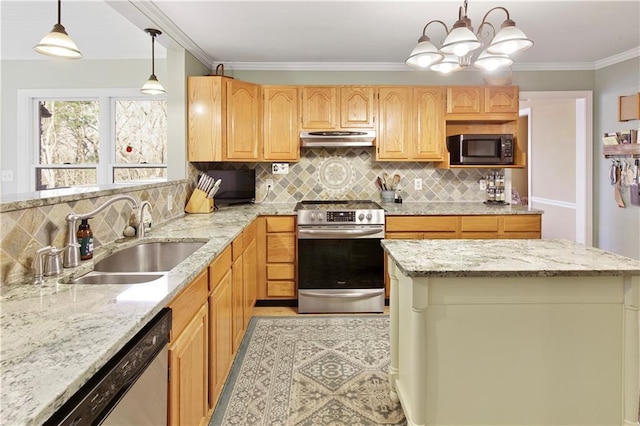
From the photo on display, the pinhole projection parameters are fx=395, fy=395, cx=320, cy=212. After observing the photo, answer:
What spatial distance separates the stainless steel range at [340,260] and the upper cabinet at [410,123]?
0.75m

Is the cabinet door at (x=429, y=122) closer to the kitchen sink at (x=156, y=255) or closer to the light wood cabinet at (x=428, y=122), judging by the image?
the light wood cabinet at (x=428, y=122)

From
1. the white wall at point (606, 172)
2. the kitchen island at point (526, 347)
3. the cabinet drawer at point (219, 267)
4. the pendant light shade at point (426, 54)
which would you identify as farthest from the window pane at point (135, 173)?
the white wall at point (606, 172)

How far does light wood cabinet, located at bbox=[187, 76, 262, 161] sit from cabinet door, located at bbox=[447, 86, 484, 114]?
77.5 inches

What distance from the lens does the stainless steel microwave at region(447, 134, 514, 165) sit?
3879mm

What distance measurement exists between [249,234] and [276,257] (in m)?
0.57

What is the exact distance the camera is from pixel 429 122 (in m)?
3.94

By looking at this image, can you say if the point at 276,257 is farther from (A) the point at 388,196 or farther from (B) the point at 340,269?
(A) the point at 388,196

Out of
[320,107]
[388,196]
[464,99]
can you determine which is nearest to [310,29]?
[320,107]

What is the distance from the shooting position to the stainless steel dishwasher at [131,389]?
31.7 inches

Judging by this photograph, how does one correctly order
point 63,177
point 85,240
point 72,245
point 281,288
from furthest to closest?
point 63,177 → point 281,288 → point 85,240 → point 72,245

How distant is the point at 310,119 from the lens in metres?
3.93

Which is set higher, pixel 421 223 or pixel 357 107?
pixel 357 107

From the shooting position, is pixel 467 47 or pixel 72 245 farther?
pixel 467 47

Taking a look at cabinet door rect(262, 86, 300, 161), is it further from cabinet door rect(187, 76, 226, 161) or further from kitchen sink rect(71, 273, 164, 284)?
kitchen sink rect(71, 273, 164, 284)
